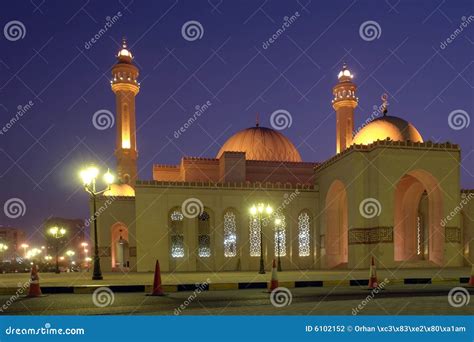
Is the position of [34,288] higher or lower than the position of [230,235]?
lower

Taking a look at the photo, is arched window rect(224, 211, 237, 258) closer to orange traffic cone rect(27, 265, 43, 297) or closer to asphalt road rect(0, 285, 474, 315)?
orange traffic cone rect(27, 265, 43, 297)

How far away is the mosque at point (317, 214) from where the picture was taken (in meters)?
25.7

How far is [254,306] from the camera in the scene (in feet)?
29.4

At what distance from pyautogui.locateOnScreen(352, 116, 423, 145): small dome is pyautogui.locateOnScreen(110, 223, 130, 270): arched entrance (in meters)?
16.5

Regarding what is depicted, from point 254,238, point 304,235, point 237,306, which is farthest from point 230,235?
point 237,306

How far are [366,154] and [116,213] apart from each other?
15862mm

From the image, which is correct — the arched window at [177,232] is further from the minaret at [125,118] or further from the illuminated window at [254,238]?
the minaret at [125,118]

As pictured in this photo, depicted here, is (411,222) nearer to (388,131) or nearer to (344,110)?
(388,131)

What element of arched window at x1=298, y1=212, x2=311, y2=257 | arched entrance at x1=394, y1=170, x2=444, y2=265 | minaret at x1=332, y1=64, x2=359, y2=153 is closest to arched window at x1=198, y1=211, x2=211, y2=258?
arched window at x1=298, y1=212, x2=311, y2=257

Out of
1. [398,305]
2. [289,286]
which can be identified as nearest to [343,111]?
[289,286]

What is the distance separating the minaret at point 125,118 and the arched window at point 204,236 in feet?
31.5

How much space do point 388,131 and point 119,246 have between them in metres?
19.9

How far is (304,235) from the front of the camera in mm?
31547

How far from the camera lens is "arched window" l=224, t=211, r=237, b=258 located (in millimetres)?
29891
